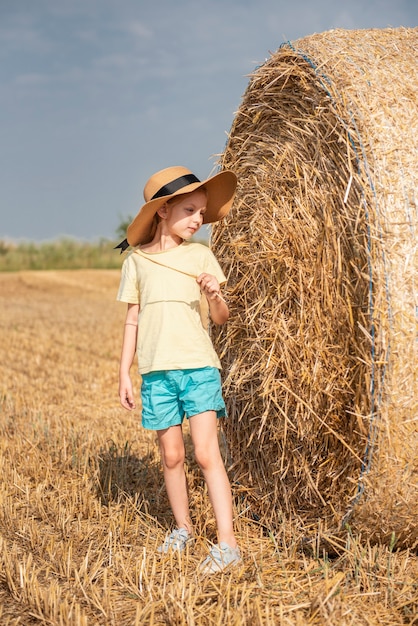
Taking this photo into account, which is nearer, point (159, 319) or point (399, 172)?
point (399, 172)

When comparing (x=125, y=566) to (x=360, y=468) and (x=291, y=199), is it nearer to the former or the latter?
(x=360, y=468)

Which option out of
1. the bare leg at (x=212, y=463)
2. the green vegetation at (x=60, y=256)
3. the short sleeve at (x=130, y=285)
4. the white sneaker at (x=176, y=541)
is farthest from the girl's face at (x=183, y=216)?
the green vegetation at (x=60, y=256)

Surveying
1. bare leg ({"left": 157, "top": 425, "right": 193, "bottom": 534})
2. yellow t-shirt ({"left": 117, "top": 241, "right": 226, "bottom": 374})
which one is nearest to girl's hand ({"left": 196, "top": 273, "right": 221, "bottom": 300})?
yellow t-shirt ({"left": 117, "top": 241, "right": 226, "bottom": 374})

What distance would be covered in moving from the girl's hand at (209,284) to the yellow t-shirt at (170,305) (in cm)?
18

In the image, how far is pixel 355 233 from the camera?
3.11m

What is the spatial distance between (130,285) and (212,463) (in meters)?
0.95

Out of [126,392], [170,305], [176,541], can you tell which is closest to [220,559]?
[176,541]

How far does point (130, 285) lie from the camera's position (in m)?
3.74

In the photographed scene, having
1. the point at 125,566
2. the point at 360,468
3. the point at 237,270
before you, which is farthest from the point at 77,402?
the point at 360,468

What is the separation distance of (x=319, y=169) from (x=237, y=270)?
0.85 meters

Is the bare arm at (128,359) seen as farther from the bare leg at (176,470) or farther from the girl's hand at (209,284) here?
the girl's hand at (209,284)

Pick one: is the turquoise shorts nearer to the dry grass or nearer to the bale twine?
the bale twine

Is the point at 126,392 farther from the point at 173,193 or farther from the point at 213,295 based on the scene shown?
the point at 173,193

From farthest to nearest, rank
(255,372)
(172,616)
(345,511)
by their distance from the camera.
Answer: (255,372), (345,511), (172,616)
